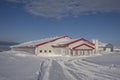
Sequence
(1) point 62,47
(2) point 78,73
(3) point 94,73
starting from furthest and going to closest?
(1) point 62,47
(2) point 78,73
(3) point 94,73

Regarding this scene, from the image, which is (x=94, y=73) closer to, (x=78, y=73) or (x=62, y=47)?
(x=78, y=73)

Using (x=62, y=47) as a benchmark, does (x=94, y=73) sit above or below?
below

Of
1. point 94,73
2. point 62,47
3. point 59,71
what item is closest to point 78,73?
point 94,73

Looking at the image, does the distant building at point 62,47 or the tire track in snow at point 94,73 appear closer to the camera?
the tire track in snow at point 94,73

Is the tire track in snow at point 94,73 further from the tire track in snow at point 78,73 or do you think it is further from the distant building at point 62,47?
the distant building at point 62,47

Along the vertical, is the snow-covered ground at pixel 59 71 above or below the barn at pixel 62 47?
below

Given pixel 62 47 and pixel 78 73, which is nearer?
pixel 78 73

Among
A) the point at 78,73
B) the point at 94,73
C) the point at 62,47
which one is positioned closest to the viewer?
the point at 94,73

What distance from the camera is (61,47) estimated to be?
4391cm

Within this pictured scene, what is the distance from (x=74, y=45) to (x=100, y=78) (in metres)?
31.8

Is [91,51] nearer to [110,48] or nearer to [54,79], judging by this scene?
[110,48]

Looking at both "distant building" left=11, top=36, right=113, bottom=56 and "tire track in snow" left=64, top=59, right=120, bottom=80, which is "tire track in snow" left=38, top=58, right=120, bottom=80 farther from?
"distant building" left=11, top=36, right=113, bottom=56

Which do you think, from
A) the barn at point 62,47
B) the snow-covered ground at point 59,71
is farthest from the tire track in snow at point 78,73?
the barn at point 62,47

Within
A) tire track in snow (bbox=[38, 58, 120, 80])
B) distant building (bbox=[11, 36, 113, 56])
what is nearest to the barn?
distant building (bbox=[11, 36, 113, 56])
